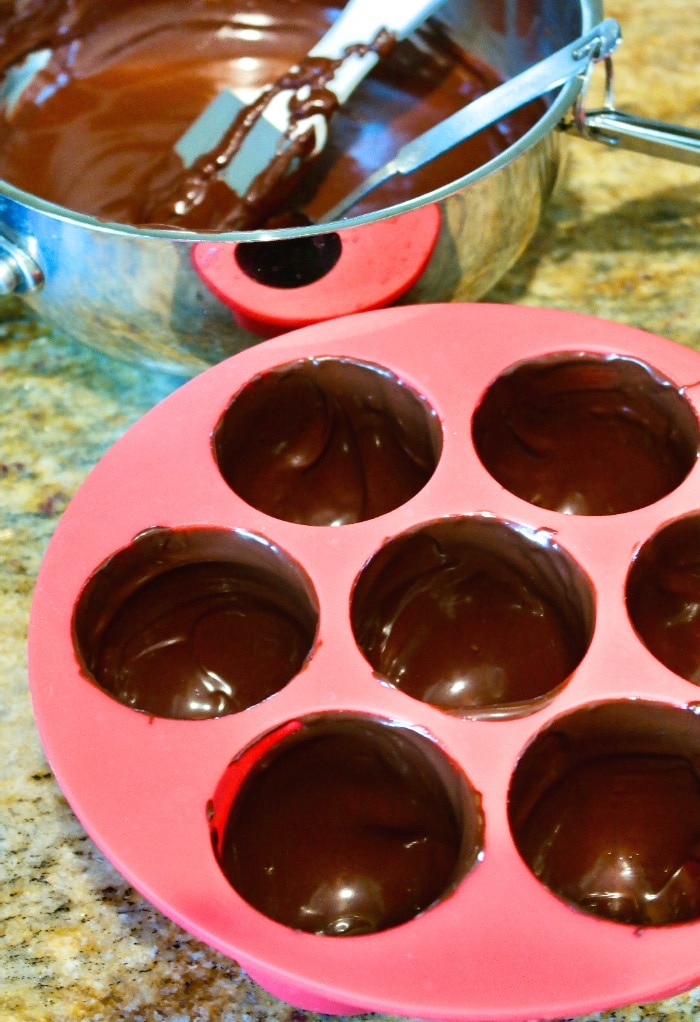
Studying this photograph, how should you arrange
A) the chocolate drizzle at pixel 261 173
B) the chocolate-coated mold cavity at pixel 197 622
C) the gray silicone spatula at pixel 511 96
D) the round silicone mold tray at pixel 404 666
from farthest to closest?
the chocolate drizzle at pixel 261 173 < the gray silicone spatula at pixel 511 96 < the chocolate-coated mold cavity at pixel 197 622 < the round silicone mold tray at pixel 404 666

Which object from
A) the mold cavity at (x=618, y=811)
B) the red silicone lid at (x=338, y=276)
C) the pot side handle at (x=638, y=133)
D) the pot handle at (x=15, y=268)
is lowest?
the mold cavity at (x=618, y=811)

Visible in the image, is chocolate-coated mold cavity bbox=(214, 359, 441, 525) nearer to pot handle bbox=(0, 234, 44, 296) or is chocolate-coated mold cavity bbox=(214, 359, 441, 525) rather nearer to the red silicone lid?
the red silicone lid

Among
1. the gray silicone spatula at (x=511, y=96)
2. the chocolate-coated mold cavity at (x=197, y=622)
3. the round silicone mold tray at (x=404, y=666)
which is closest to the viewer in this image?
the round silicone mold tray at (x=404, y=666)

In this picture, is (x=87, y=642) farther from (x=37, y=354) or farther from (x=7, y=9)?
(x=7, y=9)

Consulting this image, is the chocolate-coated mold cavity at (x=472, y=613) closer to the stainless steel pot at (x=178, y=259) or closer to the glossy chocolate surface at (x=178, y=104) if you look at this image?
the stainless steel pot at (x=178, y=259)

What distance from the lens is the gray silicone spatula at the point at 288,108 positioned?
971mm

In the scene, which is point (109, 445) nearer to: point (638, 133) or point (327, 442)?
point (327, 442)

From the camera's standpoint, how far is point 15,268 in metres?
0.79

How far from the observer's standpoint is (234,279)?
77 cm

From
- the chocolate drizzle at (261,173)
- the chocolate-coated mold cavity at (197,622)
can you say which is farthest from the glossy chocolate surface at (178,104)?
the chocolate-coated mold cavity at (197,622)

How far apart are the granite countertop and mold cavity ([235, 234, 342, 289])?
22 cm

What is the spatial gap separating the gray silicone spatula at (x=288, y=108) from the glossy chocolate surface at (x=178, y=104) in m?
0.02

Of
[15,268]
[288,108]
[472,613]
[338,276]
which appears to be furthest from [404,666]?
[288,108]

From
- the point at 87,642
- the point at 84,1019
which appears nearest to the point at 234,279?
the point at 87,642
